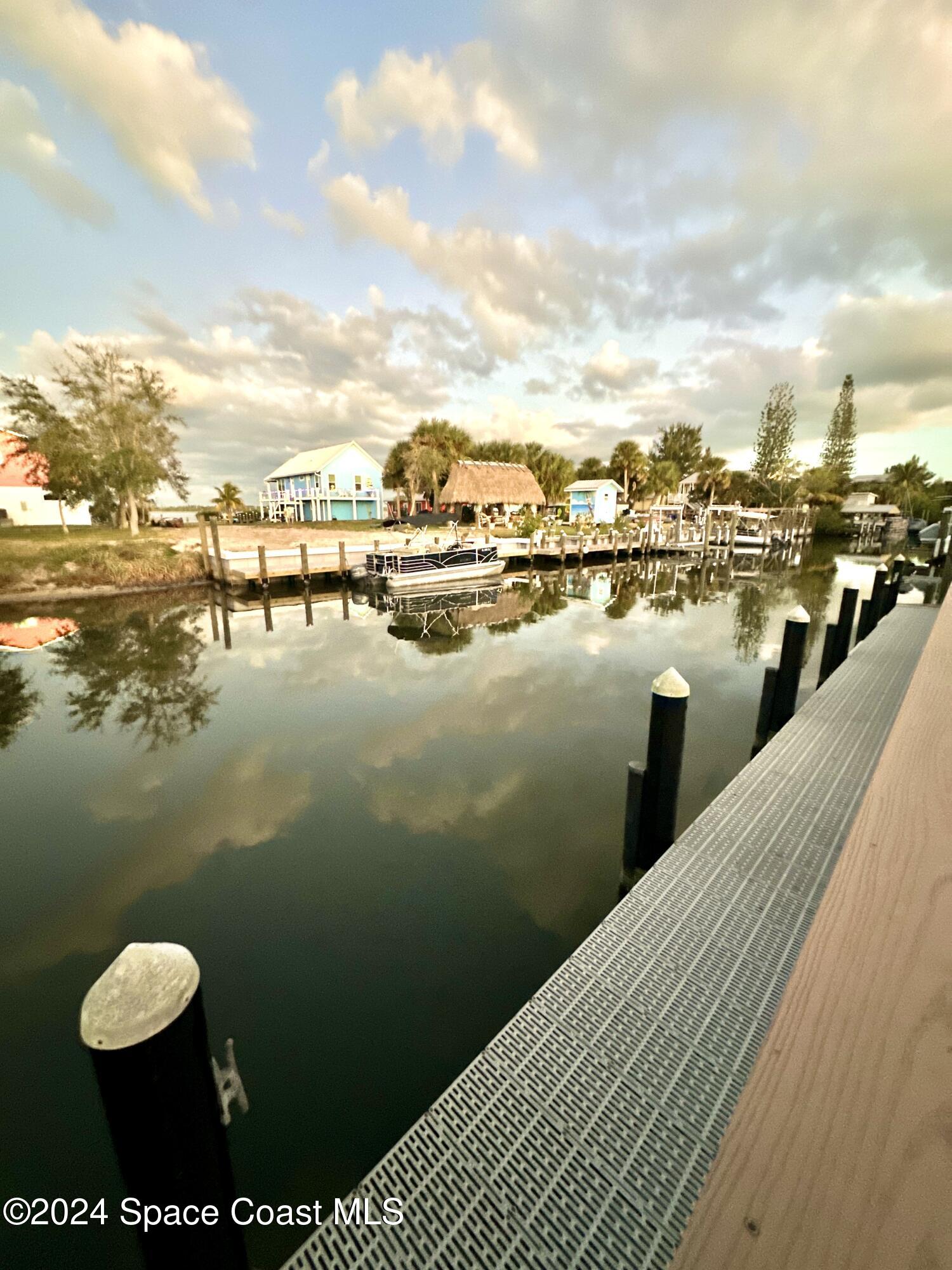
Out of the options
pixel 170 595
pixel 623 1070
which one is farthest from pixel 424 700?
pixel 170 595

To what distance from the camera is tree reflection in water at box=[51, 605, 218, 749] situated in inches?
344

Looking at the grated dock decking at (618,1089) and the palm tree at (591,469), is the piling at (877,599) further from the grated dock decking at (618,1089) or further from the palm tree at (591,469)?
the palm tree at (591,469)

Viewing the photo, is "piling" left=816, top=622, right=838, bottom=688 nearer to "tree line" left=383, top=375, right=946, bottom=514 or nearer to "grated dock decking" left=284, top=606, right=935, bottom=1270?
"grated dock decking" left=284, top=606, right=935, bottom=1270

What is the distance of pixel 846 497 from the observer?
6581 cm

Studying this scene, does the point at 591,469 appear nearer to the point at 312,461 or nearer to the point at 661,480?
the point at 661,480

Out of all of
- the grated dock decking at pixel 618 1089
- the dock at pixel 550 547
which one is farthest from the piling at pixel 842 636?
the dock at pixel 550 547

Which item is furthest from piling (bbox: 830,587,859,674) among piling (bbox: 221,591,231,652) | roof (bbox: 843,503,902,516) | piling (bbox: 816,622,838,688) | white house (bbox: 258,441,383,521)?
roof (bbox: 843,503,902,516)

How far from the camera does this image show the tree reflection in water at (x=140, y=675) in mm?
8727

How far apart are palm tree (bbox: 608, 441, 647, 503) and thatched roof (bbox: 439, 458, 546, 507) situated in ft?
70.1

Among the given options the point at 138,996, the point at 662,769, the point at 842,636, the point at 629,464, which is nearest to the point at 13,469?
the point at 662,769

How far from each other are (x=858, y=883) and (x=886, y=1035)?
1.49 ft

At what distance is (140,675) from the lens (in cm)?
1108

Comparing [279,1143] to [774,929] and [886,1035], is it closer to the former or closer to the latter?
[774,929]

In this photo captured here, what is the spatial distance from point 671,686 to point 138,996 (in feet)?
11.9
